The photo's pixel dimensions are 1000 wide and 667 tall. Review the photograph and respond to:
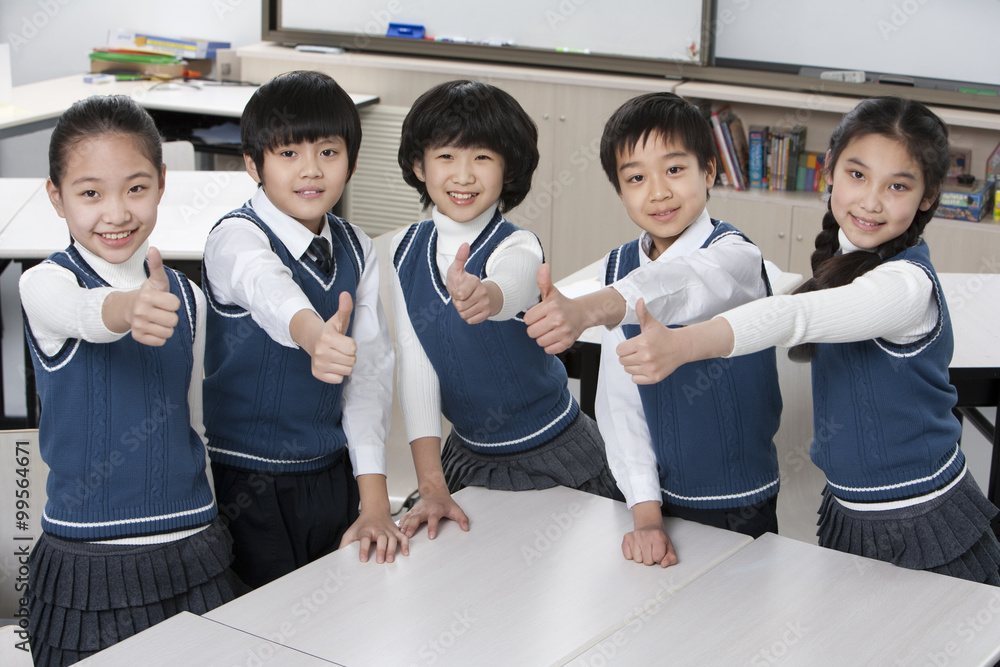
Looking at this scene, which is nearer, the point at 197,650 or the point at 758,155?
the point at 197,650

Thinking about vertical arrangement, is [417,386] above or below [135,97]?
below

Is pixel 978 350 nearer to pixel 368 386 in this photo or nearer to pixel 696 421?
pixel 696 421

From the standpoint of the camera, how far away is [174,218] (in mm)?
3328

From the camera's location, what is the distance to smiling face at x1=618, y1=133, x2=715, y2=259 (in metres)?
1.70

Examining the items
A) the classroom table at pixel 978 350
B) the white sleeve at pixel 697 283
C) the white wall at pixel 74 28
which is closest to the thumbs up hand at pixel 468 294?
the white sleeve at pixel 697 283

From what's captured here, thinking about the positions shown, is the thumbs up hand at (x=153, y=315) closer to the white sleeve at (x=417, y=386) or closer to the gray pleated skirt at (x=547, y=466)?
the white sleeve at (x=417, y=386)

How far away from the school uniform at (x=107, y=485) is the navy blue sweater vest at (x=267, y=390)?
0.43 ft

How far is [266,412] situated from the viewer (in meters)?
1.77

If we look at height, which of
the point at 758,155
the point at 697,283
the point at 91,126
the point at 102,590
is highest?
the point at 91,126

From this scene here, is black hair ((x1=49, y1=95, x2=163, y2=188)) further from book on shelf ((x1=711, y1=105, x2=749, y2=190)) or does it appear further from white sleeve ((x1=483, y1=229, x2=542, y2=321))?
book on shelf ((x1=711, y1=105, x2=749, y2=190))

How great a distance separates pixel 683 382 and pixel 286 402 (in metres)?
0.67

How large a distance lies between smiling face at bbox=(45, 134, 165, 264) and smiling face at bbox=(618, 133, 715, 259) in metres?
0.78

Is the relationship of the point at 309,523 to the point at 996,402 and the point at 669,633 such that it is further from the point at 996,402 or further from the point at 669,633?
the point at 996,402

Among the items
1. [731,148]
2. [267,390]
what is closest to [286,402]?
[267,390]
